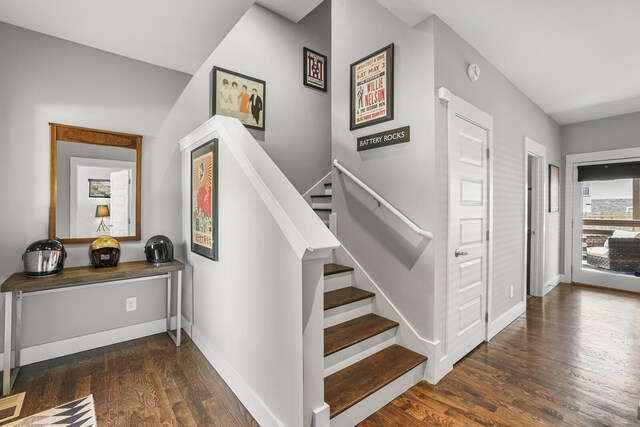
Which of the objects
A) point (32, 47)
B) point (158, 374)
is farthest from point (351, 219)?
point (32, 47)

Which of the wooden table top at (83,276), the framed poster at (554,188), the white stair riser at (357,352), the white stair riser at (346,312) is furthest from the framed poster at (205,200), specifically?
the framed poster at (554,188)

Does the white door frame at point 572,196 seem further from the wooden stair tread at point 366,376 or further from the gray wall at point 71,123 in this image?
the gray wall at point 71,123

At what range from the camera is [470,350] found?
105 inches

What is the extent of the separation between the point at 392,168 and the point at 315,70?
255cm

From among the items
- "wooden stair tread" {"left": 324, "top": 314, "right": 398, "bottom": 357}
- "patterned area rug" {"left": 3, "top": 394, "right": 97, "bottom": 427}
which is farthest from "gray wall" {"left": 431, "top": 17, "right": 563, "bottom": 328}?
"patterned area rug" {"left": 3, "top": 394, "right": 97, "bottom": 427}

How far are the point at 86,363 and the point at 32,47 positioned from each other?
2549 mm

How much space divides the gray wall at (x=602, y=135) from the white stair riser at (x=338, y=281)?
4.86m

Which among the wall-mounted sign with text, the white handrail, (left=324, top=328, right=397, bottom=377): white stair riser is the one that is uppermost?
the wall-mounted sign with text

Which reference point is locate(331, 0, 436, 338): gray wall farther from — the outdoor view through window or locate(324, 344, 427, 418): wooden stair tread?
the outdoor view through window

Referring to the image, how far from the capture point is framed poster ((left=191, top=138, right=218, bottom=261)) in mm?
2309

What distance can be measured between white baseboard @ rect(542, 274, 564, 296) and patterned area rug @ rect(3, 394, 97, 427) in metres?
5.39

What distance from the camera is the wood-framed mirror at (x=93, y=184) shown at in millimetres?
2469

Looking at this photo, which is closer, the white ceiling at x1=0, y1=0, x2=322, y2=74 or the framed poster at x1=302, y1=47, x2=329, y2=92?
the white ceiling at x1=0, y1=0, x2=322, y2=74

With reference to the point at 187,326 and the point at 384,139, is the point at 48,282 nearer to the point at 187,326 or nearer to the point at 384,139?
the point at 187,326
